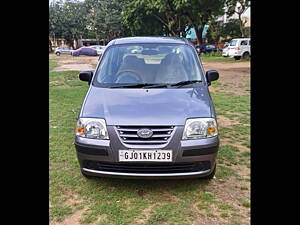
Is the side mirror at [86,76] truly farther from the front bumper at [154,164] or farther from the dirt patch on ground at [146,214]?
the dirt patch on ground at [146,214]

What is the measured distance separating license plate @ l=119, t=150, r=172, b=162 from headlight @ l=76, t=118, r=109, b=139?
281 millimetres

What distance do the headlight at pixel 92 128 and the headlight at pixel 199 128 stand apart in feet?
2.68

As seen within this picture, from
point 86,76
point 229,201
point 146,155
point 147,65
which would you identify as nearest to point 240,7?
point 147,65

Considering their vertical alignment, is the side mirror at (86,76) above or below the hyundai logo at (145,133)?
above

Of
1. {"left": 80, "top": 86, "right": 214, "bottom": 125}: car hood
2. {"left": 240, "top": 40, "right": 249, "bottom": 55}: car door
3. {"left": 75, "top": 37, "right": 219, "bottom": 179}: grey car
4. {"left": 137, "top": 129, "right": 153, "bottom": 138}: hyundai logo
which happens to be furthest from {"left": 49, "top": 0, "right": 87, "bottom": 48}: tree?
{"left": 137, "top": 129, "right": 153, "bottom": 138}: hyundai logo

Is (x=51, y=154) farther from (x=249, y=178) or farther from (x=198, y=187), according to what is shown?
(x=249, y=178)

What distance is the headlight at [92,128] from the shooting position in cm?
291

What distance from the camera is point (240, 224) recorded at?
8.63 feet

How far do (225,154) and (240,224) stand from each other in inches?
65.5

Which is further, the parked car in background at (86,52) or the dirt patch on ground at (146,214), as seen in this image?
the parked car in background at (86,52)

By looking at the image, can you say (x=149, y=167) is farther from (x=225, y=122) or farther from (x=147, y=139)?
(x=225, y=122)

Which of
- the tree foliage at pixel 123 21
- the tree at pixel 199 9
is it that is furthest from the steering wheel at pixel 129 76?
the tree foliage at pixel 123 21

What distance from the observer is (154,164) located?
282 centimetres
